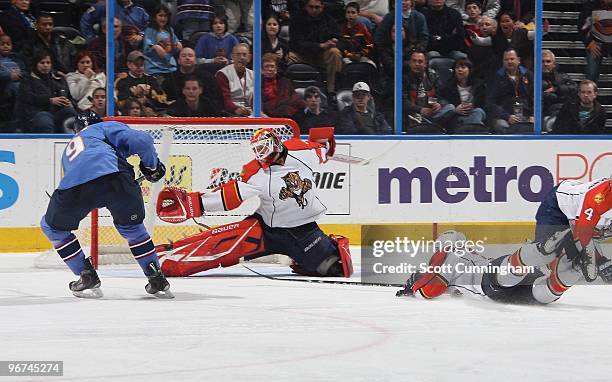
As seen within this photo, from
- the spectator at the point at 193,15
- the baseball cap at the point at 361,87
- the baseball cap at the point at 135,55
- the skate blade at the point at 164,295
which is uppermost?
the spectator at the point at 193,15

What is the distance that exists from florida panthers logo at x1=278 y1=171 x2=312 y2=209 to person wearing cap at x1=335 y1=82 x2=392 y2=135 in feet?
7.91

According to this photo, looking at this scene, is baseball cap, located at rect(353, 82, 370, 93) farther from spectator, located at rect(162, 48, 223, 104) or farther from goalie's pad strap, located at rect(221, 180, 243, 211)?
goalie's pad strap, located at rect(221, 180, 243, 211)

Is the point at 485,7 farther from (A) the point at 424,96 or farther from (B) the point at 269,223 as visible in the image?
(B) the point at 269,223

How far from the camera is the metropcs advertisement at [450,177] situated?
970cm

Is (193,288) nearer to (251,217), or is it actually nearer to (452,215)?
(251,217)

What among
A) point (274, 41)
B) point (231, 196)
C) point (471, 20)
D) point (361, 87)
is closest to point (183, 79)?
point (274, 41)

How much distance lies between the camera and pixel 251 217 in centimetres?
771

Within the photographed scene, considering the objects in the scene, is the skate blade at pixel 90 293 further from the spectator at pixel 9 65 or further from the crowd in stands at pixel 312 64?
the spectator at pixel 9 65

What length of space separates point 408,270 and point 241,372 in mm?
2698

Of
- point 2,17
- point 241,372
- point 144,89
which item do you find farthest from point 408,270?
point 2,17

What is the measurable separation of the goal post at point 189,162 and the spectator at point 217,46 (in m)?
1.87

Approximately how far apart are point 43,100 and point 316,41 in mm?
2298

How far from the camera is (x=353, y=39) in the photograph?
416 inches

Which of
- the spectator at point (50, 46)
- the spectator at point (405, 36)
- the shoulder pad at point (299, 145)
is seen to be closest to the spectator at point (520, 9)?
the spectator at point (405, 36)
